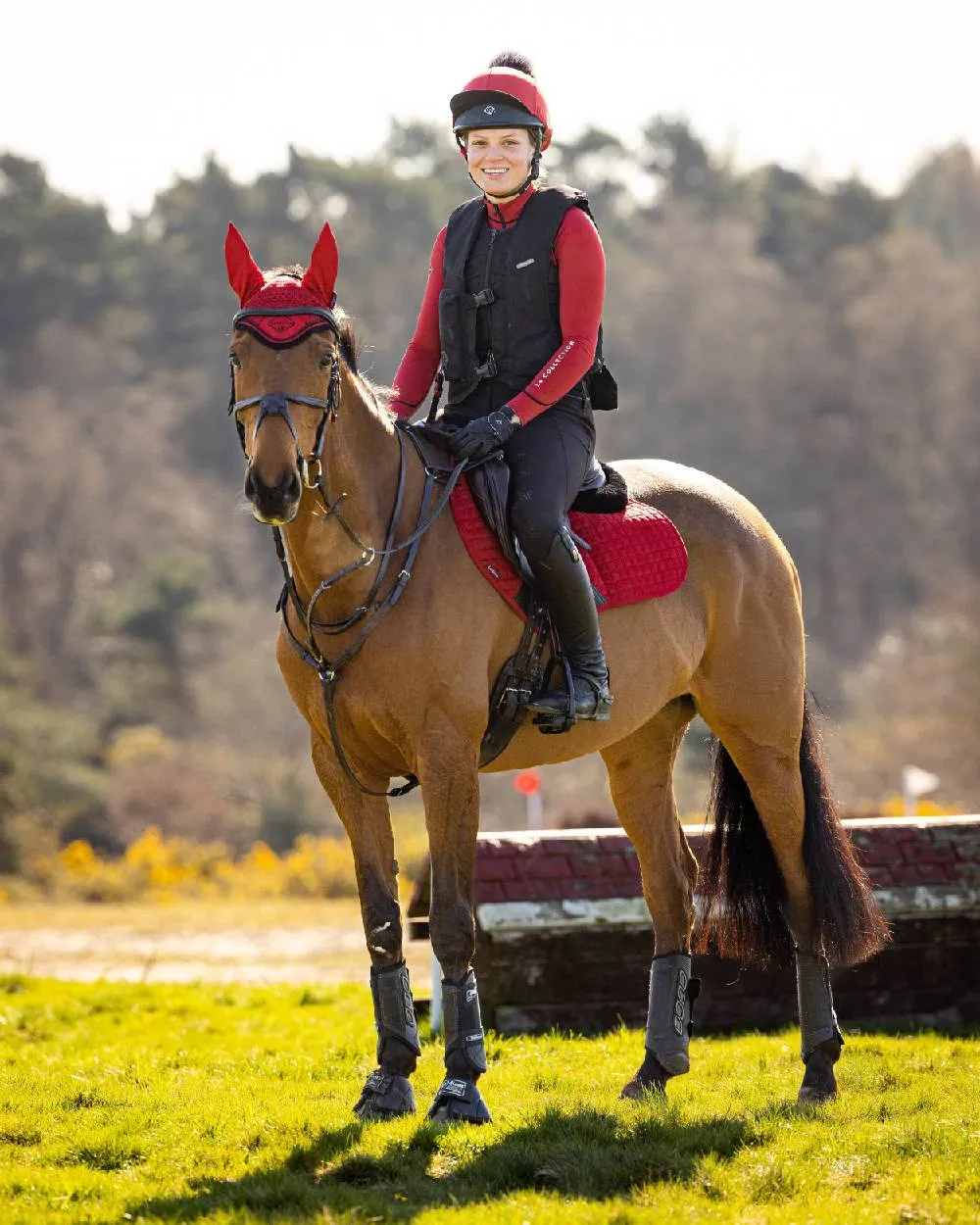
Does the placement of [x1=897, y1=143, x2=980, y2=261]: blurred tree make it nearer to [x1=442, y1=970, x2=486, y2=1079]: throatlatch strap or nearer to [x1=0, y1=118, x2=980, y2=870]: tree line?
[x1=0, y1=118, x2=980, y2=870]: tree line

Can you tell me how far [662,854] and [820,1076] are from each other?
1162 millimetres

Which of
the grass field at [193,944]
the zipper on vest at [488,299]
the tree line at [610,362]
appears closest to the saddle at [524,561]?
the zipper on vest at [488,299]

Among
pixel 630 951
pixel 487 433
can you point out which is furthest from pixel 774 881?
pixel 487 433

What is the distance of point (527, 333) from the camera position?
6504 mm

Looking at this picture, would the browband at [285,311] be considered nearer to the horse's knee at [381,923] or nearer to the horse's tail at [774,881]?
the horse's knee at [381,923]

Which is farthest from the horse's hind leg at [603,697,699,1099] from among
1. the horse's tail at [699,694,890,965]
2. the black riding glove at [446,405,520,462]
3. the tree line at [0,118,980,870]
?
the tree line at [0,118,980,870]

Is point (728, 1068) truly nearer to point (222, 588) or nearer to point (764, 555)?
point (764, 555)

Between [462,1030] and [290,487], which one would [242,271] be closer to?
[290,487]

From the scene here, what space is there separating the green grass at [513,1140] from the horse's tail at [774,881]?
58cm

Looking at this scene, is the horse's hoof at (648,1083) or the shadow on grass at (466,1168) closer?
the shadow on grass at (466,1168)

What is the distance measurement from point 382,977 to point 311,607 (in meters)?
1.53

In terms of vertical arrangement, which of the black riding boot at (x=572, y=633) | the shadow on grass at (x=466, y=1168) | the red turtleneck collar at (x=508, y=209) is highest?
the red turtleneck collar at (x=508, y=209)

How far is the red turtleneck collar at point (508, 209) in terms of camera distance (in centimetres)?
652

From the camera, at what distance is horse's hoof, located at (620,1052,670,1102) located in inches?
262
